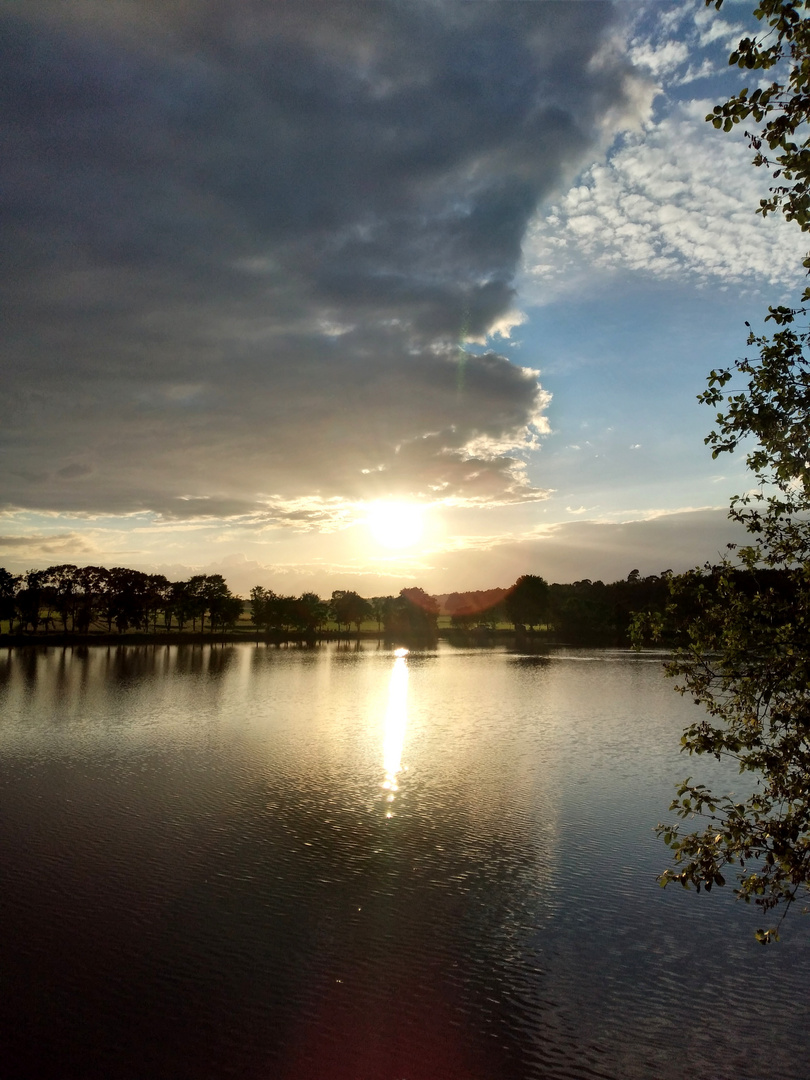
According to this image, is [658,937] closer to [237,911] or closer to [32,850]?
[237,911]

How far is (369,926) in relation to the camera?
63.4ft

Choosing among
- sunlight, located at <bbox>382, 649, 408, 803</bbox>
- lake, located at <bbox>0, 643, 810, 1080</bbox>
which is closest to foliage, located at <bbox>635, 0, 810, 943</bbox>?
lake, located at <bbox>0, 643, 810, 1080</bbox>

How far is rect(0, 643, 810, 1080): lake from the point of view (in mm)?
Result: 14016

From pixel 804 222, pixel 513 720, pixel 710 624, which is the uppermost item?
pixel 804 222

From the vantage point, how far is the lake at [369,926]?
14016mm

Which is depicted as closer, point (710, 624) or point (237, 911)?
point (710, 624)

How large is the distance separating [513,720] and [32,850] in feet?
131

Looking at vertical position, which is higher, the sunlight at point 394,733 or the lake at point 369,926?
the lake at point 369,926

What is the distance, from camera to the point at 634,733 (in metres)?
50.6

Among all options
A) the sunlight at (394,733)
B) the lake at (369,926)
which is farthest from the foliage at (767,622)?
the sunlight at (394,733)

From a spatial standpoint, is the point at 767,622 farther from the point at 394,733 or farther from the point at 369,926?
the point at 394,733

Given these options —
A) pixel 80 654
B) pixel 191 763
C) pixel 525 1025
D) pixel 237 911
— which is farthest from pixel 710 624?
pixel 80 654

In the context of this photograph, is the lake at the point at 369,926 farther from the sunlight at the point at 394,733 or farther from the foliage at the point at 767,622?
the foliage at the point at 767,622

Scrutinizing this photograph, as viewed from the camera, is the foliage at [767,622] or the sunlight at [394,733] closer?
the foliage at [767,622]
